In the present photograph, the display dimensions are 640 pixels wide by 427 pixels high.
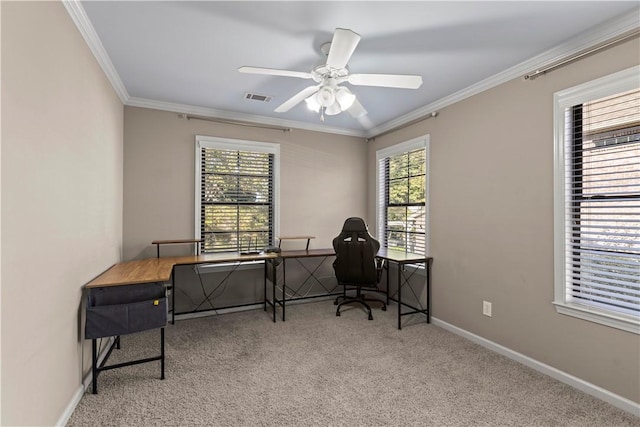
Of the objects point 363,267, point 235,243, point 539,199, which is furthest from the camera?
point 235,243

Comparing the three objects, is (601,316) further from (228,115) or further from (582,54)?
(228,115)

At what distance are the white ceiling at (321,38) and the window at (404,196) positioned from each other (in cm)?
91

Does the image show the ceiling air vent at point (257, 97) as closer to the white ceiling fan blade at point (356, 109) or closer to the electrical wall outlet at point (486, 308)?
the white ceiling fan blade at point (356, 109)

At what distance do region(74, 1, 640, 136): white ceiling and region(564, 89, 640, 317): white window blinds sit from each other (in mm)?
567

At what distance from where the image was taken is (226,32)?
87.7 inches

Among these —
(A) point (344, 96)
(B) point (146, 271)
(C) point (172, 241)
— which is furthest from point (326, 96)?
(C) point (172, 241)

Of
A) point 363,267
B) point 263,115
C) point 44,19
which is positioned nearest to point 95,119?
point 44,19

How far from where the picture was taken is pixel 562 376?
2361 millimetres

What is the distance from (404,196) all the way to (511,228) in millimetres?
1605

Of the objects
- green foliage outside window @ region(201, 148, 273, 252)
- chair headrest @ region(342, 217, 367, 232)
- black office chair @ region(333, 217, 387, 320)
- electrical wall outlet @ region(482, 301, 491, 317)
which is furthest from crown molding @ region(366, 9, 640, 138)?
green foliage outside window @ region(201, 148, 273, 252)

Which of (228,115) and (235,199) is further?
(235,199)

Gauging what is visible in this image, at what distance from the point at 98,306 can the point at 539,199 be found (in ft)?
11.1

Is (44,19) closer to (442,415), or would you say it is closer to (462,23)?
(462,23)

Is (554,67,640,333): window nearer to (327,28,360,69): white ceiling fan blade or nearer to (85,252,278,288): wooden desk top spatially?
(327,28,360,69): white ceiling fan blade
